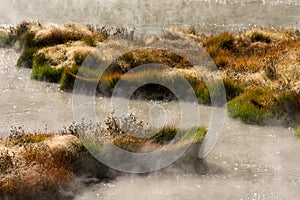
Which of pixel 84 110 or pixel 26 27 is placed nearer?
pixel 84 110

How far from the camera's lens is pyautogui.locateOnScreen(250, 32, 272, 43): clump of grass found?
90.2 feet

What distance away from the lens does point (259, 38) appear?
90.7 ft

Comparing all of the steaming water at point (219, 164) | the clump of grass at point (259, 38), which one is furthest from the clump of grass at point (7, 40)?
the clump of grass at point (259, 38)

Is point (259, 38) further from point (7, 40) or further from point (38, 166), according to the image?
point (38, 166)

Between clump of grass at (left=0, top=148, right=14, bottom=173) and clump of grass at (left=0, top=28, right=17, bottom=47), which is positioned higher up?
clump of grass at (left=0, top=28, right=17, bottom=47)

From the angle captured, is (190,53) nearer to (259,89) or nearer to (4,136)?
(259,89)

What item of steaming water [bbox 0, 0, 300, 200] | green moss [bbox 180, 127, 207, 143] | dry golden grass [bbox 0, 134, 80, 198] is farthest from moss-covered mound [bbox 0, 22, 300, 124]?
dry golden grass [bbox 0, 134, 80, 198]

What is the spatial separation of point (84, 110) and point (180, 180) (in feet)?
20.9

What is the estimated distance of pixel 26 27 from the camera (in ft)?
98.2

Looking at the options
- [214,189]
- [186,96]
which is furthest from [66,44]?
[214,189]

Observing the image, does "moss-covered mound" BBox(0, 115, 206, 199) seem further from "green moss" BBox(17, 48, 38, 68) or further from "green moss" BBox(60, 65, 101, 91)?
"green moss" BBox(17, 48, 38, 68)

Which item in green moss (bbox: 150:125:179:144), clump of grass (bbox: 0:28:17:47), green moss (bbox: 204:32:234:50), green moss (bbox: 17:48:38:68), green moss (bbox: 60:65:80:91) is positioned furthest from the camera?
clump of grass (bbox: 0:28:17:47)

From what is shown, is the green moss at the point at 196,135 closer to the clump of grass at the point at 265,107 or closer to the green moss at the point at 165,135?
the green moss at the point at 165,135

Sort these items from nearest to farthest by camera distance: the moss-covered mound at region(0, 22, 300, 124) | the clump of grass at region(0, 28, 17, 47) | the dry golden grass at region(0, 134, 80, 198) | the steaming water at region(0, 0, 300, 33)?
the dry golden grass at region(0, 134, 80, 198)
the moss-covered mound at region(0, 22, 300, 124)
the clump of grass at region(0, 28, 17, 47)
the steaming water at region(0, 0, 300, 33)
